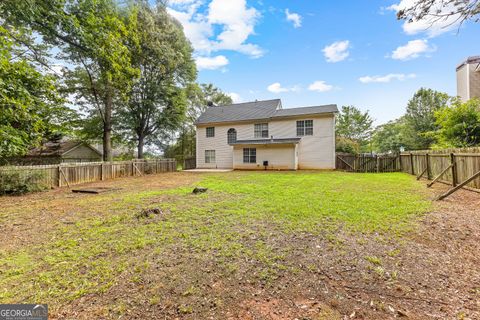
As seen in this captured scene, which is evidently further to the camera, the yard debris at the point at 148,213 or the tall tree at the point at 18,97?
the tall tree at the point at 18,97

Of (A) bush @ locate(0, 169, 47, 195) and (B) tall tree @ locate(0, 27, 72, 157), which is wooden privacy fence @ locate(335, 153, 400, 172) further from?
(A) bush @ locate(0, 169, 47, 195)

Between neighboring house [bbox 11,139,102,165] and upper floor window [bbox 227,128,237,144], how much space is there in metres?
15.2

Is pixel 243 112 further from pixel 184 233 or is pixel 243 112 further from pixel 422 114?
pixel 422 114

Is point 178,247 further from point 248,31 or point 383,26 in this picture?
point 248,31

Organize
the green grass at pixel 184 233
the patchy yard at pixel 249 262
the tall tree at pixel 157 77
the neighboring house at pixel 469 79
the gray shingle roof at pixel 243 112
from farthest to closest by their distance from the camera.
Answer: the gray shingle roof at pixel 243 112 < the tall tree at pixel 157 77 < the neighboring house at pixel 469 79 < the green grass at pixel 184 233 < the patchy yard at pixel 249 262

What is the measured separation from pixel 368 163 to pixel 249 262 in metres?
17.1

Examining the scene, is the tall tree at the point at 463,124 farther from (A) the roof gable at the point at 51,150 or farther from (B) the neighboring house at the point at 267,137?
(A) the roof gable at the point at 51,150

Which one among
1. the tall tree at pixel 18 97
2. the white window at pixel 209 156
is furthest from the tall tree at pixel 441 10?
the white window at pixel 209 156

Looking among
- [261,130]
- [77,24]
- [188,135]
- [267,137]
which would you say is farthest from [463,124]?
[188,135]

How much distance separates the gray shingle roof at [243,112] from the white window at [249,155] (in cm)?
312

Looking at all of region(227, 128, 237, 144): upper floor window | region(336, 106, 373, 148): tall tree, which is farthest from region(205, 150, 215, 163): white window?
region(336, 106, 373, 148): tall tree

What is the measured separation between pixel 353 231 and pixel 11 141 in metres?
9.67

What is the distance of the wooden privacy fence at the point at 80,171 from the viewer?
28.2 feet

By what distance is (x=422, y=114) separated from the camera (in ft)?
89.8
